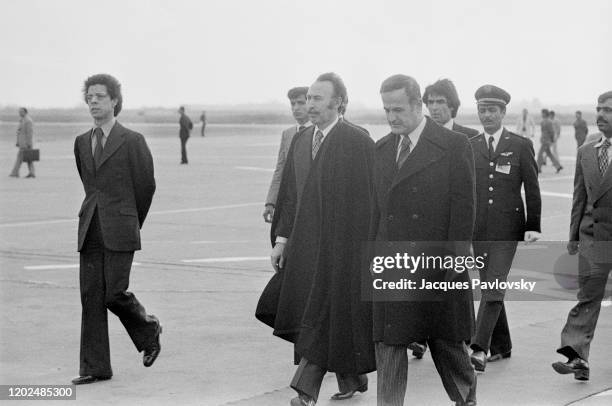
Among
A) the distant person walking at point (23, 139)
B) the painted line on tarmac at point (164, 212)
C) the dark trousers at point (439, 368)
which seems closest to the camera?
the dark trousers at point (439, 368)

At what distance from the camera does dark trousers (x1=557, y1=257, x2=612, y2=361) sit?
7383 millimetres

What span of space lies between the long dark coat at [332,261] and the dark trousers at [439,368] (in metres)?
0.59

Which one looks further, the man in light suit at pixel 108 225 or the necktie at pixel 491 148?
the necktie at pixel 491 148

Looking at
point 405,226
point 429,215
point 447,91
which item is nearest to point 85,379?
point 405,226

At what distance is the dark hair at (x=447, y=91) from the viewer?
26.2 ft

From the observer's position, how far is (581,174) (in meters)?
7.77

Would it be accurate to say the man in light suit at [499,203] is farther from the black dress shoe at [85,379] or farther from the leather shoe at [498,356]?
the black dress shoe at [85,379]

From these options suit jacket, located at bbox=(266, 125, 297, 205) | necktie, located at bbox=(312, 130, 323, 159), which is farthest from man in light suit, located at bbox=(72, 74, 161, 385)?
suit jacket, located at bbox=(266, 125, 297, 205)

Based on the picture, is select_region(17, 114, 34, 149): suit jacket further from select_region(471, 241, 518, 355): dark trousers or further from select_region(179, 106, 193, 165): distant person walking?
select_region(471, 241, 518, 355): dark trousers

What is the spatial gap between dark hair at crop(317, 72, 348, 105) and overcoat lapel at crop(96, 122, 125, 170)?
1376 millimetres

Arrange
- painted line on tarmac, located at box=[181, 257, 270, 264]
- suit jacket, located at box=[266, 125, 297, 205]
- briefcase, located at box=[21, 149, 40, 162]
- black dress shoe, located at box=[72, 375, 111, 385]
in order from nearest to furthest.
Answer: black dress shoe, located at box=[72, 375, 111, 385] < suit jacket, located at box=[266, 125, 297, 205] < painted line on tarmac, located at box=[181, 257, 270, 264] < briefcase, located at box=[21, 149, 40, 162]

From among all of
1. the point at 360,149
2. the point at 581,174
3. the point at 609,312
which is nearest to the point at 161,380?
the point at 360,149

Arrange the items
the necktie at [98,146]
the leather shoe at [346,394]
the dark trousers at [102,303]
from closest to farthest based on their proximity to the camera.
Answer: the leather shoe at [346,394]
the dark trousers at [102,303]
the necktie at [98,146]

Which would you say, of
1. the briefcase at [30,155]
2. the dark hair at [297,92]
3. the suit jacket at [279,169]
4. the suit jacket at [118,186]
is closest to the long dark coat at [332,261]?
the suit jacket at [118,186]
